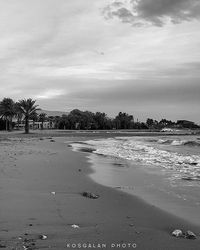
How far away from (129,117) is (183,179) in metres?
165

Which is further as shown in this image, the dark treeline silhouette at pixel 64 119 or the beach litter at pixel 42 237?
the dark treeline silhouette at pixel 64 119

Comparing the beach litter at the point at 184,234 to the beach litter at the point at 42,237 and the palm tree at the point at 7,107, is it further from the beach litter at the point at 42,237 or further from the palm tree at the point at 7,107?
the palm tree at the point at 7,107

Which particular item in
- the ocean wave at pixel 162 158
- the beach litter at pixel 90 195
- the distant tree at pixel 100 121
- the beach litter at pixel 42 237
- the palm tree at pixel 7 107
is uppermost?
the palm tree at pixel 7 107

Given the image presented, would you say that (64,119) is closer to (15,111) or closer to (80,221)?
(15,111)

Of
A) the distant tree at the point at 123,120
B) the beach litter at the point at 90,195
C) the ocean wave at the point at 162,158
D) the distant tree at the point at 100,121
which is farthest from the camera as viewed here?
the distant tree at the point at 123,120

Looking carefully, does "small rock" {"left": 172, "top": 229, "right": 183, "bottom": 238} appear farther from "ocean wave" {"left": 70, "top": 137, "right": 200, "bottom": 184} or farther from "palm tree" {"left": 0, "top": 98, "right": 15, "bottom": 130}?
"palm tree" {"left": 0, "top": 98, "right": 15, "bottom": 130}

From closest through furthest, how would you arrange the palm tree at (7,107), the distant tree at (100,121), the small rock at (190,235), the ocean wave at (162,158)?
1. the small rock at (190,235)
2. the ocean wave at (162,158)
3. the palm tree at (7,107)
4. the distant tree at (100,121)

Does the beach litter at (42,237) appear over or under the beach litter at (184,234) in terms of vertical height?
over

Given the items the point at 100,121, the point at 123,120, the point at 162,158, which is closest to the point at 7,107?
the point at 100,121

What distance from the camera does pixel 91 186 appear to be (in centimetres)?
1001

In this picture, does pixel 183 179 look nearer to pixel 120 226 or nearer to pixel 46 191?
pixel 46 191

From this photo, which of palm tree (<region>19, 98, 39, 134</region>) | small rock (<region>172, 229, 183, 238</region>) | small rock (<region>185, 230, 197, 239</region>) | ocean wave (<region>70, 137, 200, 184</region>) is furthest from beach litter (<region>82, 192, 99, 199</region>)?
palm tree (<region>19, 98, 39, 134</region>)

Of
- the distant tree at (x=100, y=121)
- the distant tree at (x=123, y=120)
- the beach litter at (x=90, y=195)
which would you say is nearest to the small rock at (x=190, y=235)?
the beach litter at (x=90, y=195)

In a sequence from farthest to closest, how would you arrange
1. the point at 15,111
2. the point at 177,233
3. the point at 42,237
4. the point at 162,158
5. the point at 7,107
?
the point at 7,107
the point at 15,111
the point at 162,158
the point at 177,233
the point at 42,237
